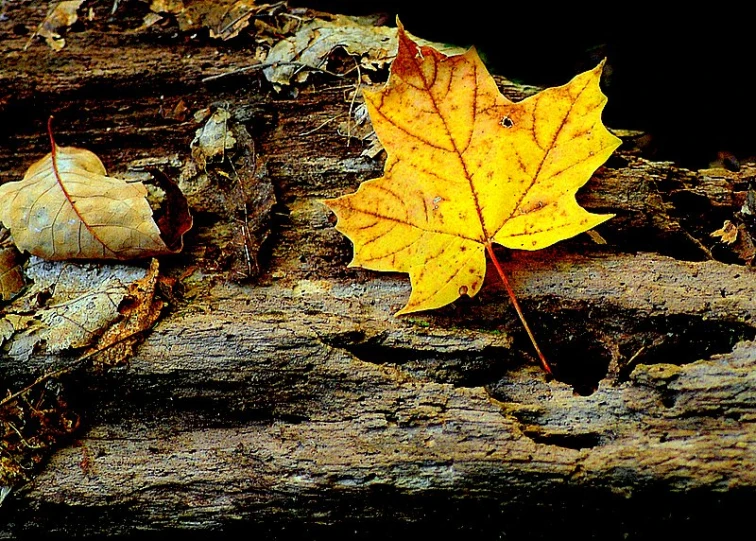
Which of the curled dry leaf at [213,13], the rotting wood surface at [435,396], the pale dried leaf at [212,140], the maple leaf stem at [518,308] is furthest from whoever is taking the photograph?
the curled dry leaf at [213,13]

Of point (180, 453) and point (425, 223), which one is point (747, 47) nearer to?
point (425, 223)

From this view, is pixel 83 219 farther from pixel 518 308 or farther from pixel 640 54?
pixel 640 54

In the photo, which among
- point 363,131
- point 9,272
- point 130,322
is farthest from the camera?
point 363,131

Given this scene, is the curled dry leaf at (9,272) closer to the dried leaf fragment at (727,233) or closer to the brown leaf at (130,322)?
the brown leaf at (130,322)

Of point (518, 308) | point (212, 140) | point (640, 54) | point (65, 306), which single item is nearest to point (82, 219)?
point (65, 306)

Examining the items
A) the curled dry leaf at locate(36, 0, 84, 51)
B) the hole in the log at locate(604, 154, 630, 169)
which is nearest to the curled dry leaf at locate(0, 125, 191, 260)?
the curled dry leaf at locate(36, 0, 84, 51)

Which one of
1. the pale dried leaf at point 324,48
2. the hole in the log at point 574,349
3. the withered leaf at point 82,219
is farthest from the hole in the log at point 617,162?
the withered leaf at point 82,219

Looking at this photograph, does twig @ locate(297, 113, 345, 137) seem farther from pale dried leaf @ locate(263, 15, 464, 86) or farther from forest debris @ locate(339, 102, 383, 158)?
pale dried leaf @ locate(263, 15, 464, 86)
